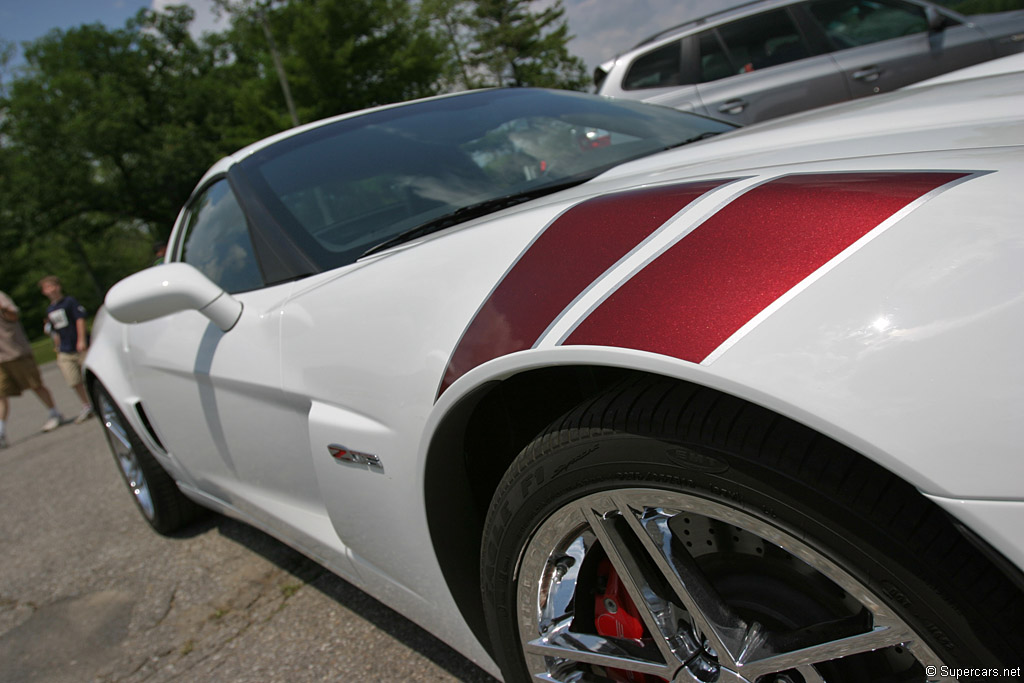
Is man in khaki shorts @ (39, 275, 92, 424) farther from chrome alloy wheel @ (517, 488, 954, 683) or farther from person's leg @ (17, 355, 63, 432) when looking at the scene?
chrome alloy wheel @ (517, 488, 954, 683)

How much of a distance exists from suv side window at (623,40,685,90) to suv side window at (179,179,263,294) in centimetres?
498

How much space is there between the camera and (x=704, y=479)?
91 centimetres

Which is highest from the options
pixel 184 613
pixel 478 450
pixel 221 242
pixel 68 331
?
pixel 221 242

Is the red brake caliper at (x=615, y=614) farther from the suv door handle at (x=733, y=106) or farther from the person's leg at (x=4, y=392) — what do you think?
the person's leg at (x=4, y=392)

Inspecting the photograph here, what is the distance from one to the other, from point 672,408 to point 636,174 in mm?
689

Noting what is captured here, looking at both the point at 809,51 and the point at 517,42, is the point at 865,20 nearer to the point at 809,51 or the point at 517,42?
the point at 809,51

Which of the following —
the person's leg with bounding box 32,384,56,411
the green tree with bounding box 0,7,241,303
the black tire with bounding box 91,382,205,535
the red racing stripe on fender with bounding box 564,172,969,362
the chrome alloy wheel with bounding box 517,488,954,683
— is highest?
the green tree with bounding box 0,7,241,303

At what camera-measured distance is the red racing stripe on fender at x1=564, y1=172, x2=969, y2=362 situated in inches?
32.9

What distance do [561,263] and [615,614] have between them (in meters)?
0.59

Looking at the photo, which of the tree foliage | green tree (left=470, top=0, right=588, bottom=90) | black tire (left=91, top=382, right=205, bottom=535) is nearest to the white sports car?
black tire (left=91, top=382, right=205, bottom=535)

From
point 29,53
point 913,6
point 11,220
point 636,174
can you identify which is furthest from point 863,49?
point 29,53

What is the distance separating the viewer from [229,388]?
1.84 m

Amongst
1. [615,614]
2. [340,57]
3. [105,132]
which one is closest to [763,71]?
[615,614]

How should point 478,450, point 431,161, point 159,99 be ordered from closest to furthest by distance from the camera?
point 478,450
point 431,161
point 159,99
